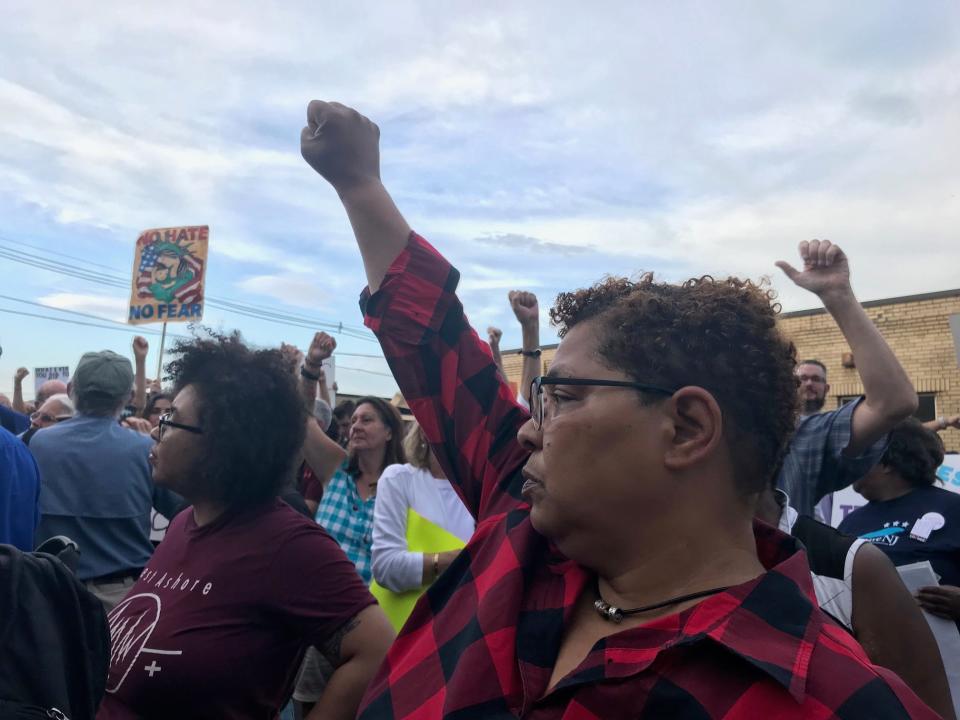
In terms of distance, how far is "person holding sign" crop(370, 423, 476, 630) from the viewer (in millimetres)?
3947

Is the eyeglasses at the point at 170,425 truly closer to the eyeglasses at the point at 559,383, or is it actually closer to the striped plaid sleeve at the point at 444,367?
the striped plaid sleeve at the point at 444,367

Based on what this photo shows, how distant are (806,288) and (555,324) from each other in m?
1.59

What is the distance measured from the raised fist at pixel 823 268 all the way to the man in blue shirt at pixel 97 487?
10.8ft

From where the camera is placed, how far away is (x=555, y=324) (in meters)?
1.62

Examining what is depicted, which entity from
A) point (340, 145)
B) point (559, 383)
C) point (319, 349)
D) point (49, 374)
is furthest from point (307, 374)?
point (49, 374)

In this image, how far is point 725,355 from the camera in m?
1.38

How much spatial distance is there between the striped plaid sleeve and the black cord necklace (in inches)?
15.2

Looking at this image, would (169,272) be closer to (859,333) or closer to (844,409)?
(844,409)

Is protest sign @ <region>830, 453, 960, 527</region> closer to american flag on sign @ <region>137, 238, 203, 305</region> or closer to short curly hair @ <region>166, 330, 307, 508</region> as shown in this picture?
short curly hair @ <region>166, 330, 307, 508</region>

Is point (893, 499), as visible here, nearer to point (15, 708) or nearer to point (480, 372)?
point (480, 372)

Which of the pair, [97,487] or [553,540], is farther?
[97,487]

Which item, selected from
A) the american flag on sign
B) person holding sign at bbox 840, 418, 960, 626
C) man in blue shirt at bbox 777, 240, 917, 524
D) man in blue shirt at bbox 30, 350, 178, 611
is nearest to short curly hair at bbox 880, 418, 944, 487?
person holding sign at bbox 840, 418, 960, 626

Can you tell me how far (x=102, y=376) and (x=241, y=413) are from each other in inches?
77.0

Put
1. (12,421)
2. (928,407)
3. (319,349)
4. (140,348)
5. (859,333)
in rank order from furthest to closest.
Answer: (928,407), (140,348), (12,421), (319,349), (859,333)
